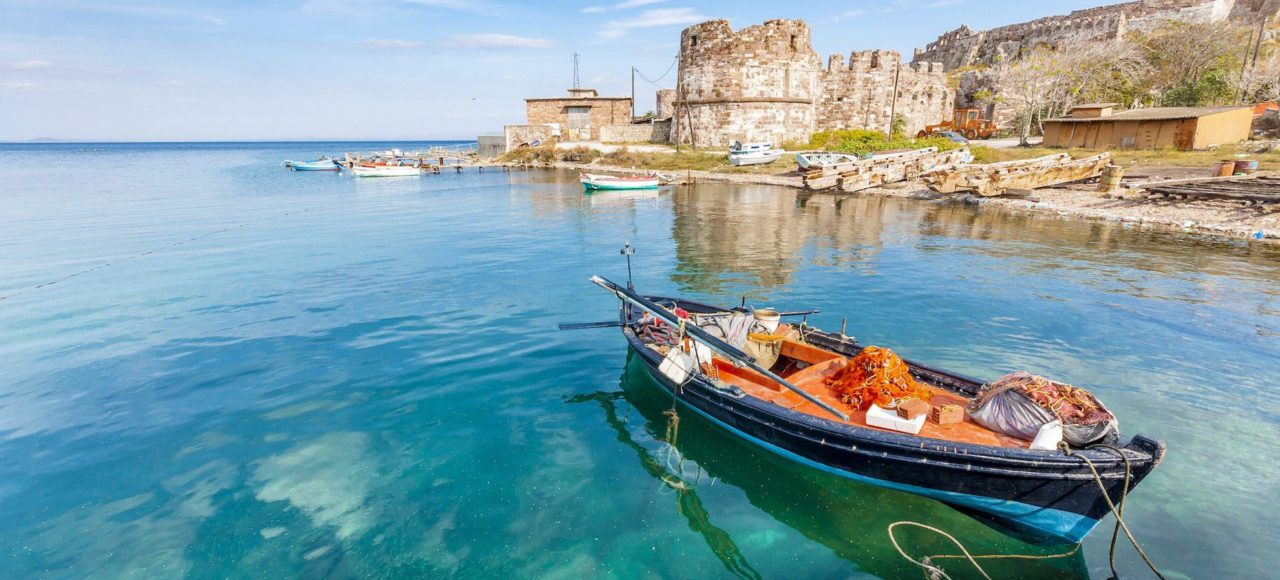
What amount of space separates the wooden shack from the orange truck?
14337 millimetres

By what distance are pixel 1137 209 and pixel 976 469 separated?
32.0m

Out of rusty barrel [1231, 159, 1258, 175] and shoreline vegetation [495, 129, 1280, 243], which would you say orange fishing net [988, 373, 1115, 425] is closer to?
shoreline vegetation [495, 129, 1280, 243]

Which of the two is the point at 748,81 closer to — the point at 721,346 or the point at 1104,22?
the point at 1104,22

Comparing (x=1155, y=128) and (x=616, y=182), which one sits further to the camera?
(x=616, y=182)

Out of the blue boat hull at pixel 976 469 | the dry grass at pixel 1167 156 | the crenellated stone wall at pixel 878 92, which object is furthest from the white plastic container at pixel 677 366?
the crenellated stone wall at pixel 878 92

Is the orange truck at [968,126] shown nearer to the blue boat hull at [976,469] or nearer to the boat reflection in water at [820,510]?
the blue boat hull at [976,469]

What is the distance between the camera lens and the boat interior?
8086 mm

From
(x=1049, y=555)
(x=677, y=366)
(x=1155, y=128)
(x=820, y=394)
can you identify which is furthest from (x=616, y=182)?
(x=1049, y=555)

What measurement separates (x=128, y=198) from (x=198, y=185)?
13.2 meters

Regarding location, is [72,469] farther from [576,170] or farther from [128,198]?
[576,170]

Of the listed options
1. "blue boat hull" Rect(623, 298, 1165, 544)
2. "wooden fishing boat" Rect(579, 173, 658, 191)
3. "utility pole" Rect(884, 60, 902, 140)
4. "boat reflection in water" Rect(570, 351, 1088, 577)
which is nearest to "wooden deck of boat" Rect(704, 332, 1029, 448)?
"blue boat hull" Rect(623, 298, 1165, 544)

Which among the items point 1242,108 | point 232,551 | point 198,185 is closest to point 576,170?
point 198,185

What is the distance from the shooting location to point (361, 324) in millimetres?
16547

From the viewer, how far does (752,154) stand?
175 ft
